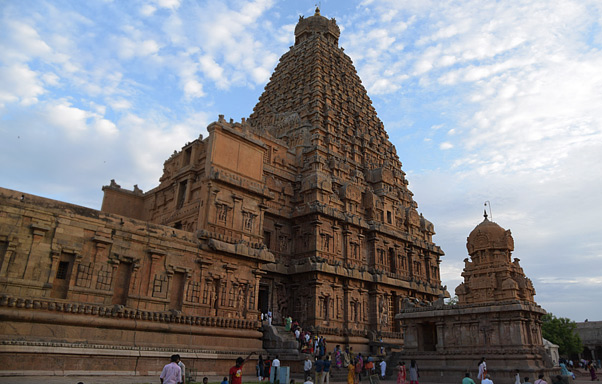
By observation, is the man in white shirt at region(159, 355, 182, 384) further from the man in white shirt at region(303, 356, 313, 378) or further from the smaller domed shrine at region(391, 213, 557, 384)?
the smaller domed shrine at region(391, 213, 557, 384)

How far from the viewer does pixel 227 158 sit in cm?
2728

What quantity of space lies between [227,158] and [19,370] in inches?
617

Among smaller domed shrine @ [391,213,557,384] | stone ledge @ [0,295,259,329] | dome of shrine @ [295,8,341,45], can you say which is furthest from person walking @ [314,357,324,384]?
dome of shrine @ [295,8,341,45]

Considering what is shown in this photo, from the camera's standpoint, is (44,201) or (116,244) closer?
(44,201)

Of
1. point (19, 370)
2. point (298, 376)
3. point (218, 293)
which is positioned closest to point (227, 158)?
point (218, 293)

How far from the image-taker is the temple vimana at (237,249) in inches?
708

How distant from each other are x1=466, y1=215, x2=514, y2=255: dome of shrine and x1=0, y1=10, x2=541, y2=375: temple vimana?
1725mm

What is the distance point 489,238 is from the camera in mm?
27375

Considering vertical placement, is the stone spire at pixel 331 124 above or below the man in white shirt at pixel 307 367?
above

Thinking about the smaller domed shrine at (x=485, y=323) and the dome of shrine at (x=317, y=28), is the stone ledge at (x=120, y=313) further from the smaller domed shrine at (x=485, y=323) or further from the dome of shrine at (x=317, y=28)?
the dome of shrine at (x=317, y=28)

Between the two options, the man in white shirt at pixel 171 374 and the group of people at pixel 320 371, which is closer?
the man in white shirt at pixel 171 374

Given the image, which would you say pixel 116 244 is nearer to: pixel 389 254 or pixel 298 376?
pixel 298 376

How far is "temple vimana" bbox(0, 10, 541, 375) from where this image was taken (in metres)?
18.0

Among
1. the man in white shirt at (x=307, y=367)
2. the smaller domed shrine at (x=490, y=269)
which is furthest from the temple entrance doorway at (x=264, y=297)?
the smaller domed shrine at (x=490, y=269)
